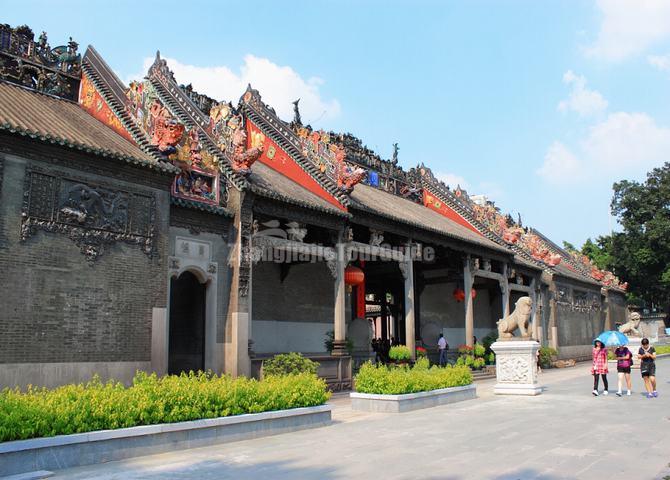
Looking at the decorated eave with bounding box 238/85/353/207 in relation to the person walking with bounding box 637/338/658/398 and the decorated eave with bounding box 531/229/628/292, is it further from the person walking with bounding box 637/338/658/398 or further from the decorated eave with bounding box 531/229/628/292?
the decorated eave with bounding box 531/229/628/292

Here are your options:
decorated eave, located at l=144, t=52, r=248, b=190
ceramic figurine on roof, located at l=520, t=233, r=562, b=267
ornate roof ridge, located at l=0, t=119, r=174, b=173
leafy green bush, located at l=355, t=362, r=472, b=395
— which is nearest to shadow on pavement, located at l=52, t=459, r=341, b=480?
leafy green bush, located at l=355, t=362, r=472, b=395

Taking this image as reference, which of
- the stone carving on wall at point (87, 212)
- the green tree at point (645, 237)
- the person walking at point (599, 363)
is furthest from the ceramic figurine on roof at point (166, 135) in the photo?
the green tree at point (645, 237)

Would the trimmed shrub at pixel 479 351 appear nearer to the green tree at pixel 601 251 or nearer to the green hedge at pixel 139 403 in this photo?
the green hedge at pixel 139 403

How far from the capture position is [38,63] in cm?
1291

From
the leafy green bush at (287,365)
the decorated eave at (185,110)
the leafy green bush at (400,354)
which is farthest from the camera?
the leafy green bush at (400,354)

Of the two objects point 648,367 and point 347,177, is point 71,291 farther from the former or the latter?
point 648,367

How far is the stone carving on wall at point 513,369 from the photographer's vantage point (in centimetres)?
1416

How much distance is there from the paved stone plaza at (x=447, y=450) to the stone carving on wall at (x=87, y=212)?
4.56 meters

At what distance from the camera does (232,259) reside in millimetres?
13172

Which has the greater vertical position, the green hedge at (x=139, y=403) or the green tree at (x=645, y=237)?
the green tree at (x=645, y=237)

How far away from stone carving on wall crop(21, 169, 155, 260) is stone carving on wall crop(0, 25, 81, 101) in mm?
3955

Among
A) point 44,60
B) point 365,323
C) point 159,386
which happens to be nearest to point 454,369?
point 365,323

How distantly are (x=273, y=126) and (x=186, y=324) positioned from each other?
21.2 feet

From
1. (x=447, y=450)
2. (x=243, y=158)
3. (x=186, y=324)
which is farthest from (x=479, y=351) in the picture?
(x=447, y=450)
